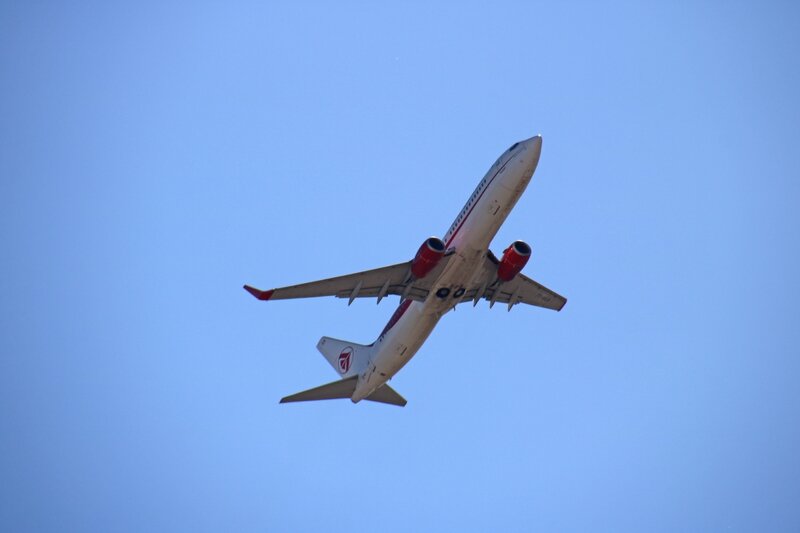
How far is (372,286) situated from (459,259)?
4.36m

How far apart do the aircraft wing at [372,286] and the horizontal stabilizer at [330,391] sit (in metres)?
4.94

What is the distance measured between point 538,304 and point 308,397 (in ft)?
38.6

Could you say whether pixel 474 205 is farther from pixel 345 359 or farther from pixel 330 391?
pixel 345 359

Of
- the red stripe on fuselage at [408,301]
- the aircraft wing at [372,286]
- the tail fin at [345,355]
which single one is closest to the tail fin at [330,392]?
the tail fin at [345,355]

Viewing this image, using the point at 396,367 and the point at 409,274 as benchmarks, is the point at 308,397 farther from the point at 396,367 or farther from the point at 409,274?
the point at 409,274

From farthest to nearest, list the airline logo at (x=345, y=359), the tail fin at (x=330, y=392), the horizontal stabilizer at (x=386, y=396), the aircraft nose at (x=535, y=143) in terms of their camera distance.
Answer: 1. the horizontal stabilizer at (x=386, y=396)
2. the airline logo at (x=345, y=359)
3. the tail fin at (x=330, y=392)
4. the aircraft nose at (x=535, y=143)

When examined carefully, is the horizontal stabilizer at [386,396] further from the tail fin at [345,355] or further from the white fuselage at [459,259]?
the white fuselage at [459,259]

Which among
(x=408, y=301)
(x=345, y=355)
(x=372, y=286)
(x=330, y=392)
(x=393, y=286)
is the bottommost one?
(x=330, y=392)

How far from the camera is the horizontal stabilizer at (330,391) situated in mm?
44656

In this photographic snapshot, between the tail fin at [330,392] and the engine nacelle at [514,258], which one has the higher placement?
the engine nacelle at [514,258]

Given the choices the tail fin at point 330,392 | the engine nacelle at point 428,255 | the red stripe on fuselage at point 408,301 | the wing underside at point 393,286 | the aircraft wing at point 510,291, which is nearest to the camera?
the red stripe on fuselage at point 408,301

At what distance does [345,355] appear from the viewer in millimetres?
47625

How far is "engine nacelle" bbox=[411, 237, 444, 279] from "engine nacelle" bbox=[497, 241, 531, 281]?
3235 mm

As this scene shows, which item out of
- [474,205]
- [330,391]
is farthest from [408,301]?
[330,391]
